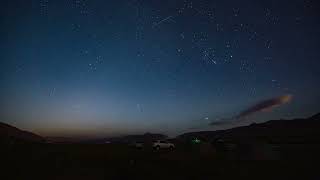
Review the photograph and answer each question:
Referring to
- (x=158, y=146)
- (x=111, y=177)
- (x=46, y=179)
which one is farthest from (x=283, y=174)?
(x=158, y=146)

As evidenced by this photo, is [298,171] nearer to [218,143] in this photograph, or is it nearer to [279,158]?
[279,158]

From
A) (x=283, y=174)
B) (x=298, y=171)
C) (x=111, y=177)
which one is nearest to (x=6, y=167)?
(x=111, y=177)

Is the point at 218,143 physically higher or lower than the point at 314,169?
higher

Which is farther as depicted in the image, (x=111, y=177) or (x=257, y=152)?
(x=257, y=152)

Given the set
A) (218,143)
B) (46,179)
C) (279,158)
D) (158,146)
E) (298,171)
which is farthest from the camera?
(158,146)

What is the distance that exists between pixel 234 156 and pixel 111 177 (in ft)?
53.1

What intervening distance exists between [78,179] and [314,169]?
1596 centimetres

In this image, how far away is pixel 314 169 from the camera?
21984mm

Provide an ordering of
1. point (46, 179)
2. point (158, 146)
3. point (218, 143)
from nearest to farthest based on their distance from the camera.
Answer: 1. point (46, 179)
2. point (218, 143)
3. point (158, 146)

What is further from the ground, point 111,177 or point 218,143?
point 218,143

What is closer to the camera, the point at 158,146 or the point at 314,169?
the point at 314,169

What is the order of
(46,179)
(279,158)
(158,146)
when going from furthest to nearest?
(158,146) → (279,158) → (46,179)

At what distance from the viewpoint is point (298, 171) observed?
68.7 ft

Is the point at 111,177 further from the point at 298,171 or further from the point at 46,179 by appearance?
the point at 298,171
